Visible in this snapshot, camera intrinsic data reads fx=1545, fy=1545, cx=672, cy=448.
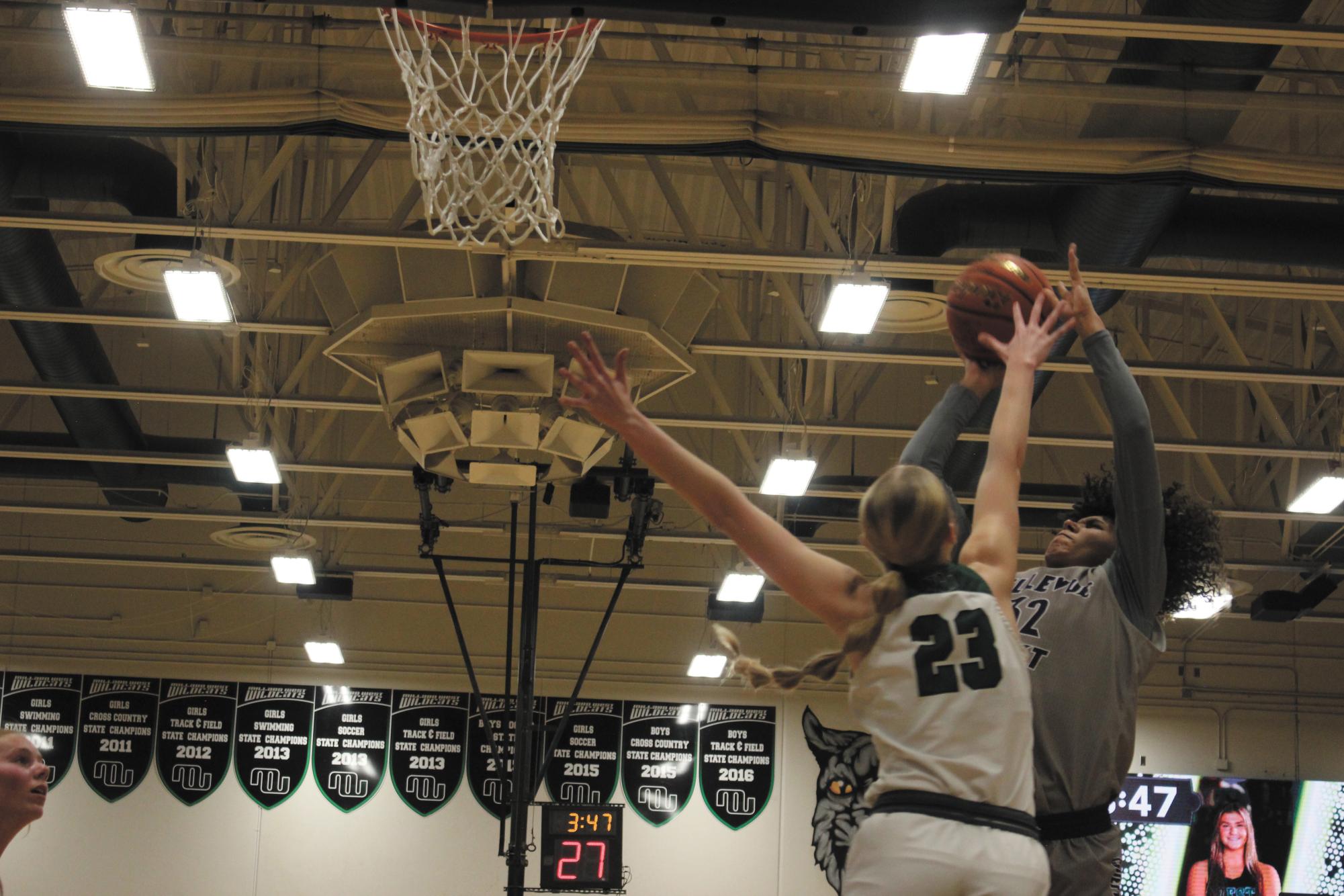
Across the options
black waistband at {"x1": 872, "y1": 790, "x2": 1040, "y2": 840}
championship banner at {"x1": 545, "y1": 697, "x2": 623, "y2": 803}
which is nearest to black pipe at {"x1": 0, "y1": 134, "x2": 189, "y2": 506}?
championship banner at {"x1": 545, "y1": 697, "x2": 623, "y2": 803}

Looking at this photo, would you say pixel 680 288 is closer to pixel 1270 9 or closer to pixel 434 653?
pixel 1270 9

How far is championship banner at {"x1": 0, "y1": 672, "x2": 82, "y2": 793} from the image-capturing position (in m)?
16.7

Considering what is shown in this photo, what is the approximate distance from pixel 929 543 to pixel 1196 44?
6.27 meters

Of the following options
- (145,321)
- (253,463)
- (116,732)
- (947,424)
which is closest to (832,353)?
(253,463)

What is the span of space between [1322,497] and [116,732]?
1242 centimetres

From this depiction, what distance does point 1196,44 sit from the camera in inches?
315

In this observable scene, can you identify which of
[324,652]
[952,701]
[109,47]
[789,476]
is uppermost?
[109,47]

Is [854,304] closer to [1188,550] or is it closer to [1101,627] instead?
[1188,550]

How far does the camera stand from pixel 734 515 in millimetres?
2602

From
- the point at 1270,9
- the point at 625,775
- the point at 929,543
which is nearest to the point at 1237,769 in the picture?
the point at 625,775

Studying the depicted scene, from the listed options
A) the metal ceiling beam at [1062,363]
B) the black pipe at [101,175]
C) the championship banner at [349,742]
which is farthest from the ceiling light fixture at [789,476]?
the championship banner at [349,742]

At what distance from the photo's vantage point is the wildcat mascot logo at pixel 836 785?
669 inches

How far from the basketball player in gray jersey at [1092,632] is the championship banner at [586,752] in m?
14.0

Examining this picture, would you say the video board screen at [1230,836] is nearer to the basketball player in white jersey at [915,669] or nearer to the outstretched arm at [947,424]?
the outstretched arm at [947,424]
